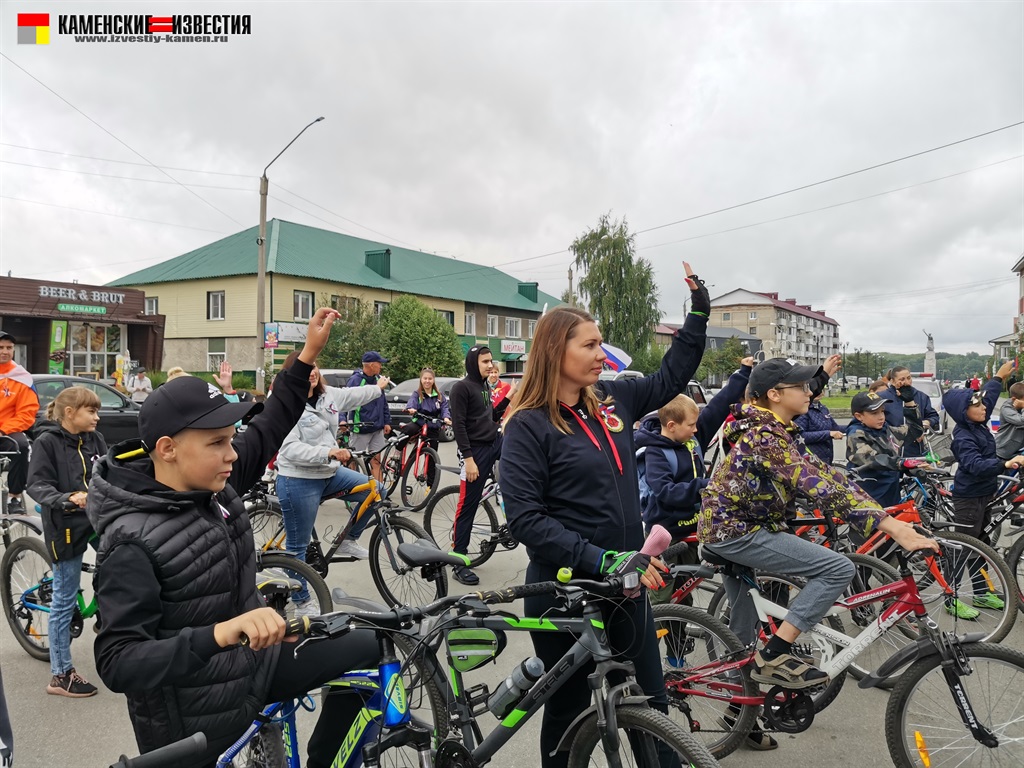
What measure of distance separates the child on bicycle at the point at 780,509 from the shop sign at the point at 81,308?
33111 millimetres

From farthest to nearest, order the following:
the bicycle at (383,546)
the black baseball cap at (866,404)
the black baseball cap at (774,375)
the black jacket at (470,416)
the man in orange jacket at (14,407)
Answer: the man in orange jacket at (14,407)
the black jacket at (470,416)
the black baseball cap at (866,404)
the bicycle at (383,546)
the black baseball cap at (774,375)

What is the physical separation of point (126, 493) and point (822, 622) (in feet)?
10.6

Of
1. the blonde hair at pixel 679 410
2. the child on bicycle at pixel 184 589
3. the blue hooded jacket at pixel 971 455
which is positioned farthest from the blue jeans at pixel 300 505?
the blue hooded jacket at pixel 971 455

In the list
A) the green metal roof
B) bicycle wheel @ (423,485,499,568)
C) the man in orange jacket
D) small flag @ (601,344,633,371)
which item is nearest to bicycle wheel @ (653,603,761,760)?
small flag @ (601,344,633,371)

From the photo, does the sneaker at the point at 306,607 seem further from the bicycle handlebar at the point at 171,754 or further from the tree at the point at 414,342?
the tree at the point at 414,342

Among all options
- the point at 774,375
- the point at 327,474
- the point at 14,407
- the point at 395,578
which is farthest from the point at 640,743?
the point at 14,407

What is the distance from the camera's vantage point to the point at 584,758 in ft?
8.32

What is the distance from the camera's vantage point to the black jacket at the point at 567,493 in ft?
8.61

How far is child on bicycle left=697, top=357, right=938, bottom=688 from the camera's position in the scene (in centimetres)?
338

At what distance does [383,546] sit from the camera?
5578mm

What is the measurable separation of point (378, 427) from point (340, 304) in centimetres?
2793

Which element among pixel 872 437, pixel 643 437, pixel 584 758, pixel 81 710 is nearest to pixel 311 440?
pixel 81 710

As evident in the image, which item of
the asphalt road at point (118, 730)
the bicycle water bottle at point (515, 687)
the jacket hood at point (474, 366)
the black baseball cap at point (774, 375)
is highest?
the jacket hood at point (474, 366)

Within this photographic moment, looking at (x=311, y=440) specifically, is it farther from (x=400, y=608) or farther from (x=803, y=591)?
(x=803, y=591)
